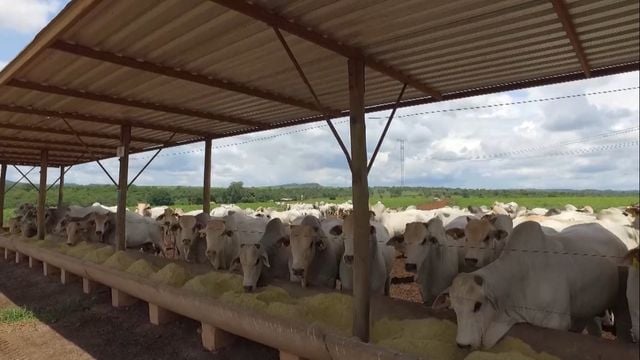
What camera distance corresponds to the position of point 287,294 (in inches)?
242

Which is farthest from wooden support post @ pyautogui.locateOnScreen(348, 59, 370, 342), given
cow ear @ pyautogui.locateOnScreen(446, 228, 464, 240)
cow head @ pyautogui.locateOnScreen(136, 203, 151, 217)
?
cow head @ pyautogui.locateOnScreen(136, 203, 151, 217)

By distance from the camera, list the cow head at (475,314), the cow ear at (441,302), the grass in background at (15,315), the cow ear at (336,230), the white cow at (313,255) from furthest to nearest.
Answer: the grass in background at (15,315), the cow ear at (336,230), the white cow at (313,255), the cow ear at (441,302), the cow head at (475,314)

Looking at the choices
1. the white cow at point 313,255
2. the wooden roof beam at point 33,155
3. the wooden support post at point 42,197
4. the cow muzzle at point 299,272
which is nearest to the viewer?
the cow muzzle at point 299,272

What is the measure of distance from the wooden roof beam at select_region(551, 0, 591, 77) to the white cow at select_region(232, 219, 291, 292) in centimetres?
489

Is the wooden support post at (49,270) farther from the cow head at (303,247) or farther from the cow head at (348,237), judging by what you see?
the cow head at (348,237)

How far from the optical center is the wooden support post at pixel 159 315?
23.2 ft

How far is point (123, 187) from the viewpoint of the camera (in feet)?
34.7

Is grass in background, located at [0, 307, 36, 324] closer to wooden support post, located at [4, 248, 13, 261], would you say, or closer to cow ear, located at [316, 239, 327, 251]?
cow ear, located at [316, 239, 327, 251]

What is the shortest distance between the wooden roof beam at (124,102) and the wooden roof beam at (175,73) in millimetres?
2051

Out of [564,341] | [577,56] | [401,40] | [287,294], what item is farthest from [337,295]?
[577,56]

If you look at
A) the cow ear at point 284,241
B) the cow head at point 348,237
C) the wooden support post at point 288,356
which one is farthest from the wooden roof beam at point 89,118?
the wooden support post at point 288,356

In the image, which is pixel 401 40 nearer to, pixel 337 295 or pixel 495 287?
pixel 495 287

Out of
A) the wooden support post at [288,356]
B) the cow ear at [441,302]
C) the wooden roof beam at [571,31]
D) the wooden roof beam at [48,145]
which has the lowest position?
the wooden support post at [288,356]

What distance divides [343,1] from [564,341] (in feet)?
11.4
